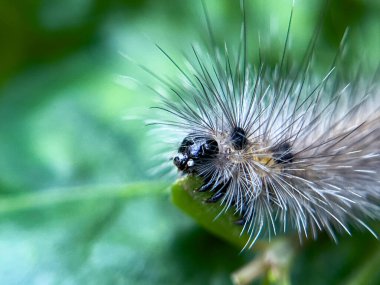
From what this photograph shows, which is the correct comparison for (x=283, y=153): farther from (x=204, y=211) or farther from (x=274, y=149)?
(x=204, y=211)

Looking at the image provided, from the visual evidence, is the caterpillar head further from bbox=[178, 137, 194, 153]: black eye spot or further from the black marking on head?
the black marking on head

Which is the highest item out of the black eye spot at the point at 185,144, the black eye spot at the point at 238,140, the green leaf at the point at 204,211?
the black eye spot at the point at 185,144

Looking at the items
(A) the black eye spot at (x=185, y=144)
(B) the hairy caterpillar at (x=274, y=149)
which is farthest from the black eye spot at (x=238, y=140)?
(A) the black eye spot at (x=185, y=144)

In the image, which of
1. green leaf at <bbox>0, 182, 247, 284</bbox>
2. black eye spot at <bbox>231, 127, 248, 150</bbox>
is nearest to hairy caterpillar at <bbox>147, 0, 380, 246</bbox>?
black eye spot at <bbox>231, 127, 248, 150</bbox>

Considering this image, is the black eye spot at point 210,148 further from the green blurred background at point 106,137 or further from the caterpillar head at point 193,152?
the green blurred background at point 106,137

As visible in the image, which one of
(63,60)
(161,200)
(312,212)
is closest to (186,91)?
(161,200)
